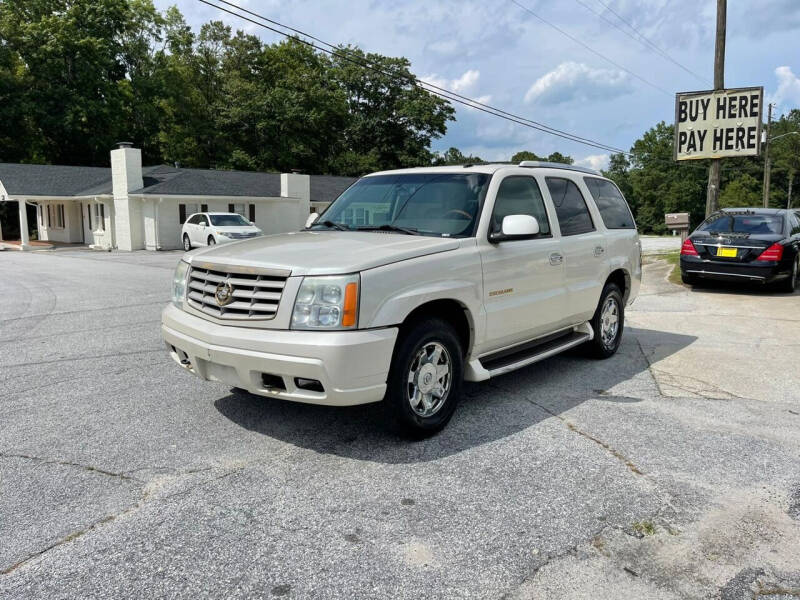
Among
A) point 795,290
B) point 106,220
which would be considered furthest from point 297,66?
point 795,290

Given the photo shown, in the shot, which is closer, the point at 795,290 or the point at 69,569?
the point at 69,569

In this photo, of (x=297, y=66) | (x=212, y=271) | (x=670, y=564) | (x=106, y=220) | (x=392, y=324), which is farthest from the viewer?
(x=297, y=66)

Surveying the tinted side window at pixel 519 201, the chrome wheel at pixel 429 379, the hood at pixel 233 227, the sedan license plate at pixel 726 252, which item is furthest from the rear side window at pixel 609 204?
the hood at pixel 233 227

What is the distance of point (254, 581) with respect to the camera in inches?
110

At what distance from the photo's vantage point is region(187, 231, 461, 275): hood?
4.01 m

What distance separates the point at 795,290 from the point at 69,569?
13738 millimetres

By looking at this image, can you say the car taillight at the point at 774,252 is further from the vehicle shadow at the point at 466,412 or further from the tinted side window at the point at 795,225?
the vehicle shadow at the point at 466,412

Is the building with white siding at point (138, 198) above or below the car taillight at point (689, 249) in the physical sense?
above

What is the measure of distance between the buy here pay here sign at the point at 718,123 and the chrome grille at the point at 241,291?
1640cm

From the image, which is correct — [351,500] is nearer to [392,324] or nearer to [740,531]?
[392,324]

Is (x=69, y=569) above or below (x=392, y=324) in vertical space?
below

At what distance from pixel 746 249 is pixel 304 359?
34.8 ft

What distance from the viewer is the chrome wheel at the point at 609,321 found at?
6891 mm

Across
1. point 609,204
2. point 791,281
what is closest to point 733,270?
point 791,281
